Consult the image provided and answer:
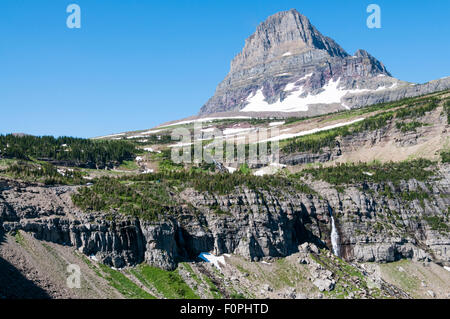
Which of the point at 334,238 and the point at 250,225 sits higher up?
the point at 250,225

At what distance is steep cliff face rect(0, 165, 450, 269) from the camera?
97500mm

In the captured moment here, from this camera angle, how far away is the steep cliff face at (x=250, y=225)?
97500mm

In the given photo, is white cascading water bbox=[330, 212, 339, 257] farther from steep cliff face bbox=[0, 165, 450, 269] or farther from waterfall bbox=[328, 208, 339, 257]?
steep cliff face bbox=[0, 165, 450, 269]

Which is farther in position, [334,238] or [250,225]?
[334,238]

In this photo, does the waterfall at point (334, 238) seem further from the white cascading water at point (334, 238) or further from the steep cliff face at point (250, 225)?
the steep cliff face at point (250, 225)

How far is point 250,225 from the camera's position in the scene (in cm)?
11962

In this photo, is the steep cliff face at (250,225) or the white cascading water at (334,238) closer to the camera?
the steep cliff face at (250,225)

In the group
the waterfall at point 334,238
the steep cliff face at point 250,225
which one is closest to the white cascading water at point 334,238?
the waterfall at point 334,238

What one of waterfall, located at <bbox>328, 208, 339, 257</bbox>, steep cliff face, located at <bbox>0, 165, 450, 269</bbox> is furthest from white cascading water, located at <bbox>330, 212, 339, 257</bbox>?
steep cliff face, located at <bbox>0, 165, 450, 269</bbox>

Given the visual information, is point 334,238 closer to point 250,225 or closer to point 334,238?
point 334,238

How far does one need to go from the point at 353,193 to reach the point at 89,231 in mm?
76391

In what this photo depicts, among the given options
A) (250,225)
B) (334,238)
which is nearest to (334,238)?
(334,238)
